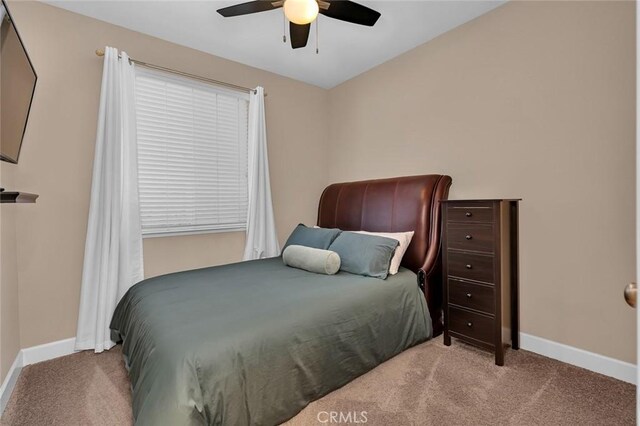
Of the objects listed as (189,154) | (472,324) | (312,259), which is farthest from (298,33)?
(472,324)

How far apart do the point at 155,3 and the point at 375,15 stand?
1.67 meters

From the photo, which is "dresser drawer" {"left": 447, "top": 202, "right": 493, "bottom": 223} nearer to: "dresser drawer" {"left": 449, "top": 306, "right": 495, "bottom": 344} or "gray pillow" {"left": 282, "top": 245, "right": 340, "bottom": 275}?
"dresser drawer" {"left": 449, "top": 306, "right": 495, "bottom": 344}

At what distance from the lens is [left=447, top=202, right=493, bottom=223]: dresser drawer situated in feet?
6.89

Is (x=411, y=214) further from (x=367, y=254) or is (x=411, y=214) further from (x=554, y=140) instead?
(x=554, y=140)

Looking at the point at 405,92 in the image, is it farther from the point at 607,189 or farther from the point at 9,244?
the point at 9,244

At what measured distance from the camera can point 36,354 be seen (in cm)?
227

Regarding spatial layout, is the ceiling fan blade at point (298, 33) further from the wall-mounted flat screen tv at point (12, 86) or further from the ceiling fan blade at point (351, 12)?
the wall-mounted flat screen tv at point (12, 86)

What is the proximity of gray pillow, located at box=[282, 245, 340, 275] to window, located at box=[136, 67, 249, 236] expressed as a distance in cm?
92

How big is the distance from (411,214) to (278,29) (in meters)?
2.00

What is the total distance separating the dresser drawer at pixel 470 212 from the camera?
210cm

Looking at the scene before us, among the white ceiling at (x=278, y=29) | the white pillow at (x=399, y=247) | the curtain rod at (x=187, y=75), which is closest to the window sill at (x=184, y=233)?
the curtain rod at (x=187, y=75)

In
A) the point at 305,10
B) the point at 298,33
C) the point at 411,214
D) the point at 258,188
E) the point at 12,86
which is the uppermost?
the point at 298,33

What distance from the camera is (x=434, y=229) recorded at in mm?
2605

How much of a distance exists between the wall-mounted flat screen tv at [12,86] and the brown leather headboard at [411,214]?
8.51 feet
